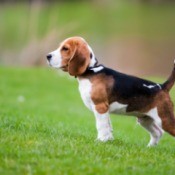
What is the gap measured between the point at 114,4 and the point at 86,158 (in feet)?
157

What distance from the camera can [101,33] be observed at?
114ft

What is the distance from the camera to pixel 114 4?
176 feet

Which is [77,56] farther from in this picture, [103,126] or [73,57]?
[103,126]

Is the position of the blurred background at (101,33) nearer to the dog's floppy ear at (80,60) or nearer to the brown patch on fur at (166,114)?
the brown patch on fur at (166,114)

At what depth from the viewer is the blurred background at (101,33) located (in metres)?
27.2

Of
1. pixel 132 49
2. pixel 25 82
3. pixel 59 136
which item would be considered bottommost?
pixel 132 49

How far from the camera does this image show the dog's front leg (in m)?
8.34

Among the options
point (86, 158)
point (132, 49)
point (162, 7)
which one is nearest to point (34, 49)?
point (132, 49)

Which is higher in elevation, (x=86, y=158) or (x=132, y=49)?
(x=86, y=158)

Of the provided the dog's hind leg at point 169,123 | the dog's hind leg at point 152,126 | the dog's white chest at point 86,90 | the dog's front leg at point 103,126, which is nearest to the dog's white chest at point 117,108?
the dog's front leg at point 103,126

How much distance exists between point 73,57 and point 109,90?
0.72 metres

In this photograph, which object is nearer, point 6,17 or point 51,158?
point 51,158

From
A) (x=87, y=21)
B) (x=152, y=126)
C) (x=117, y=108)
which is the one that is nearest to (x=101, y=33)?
(x=87, y=21)

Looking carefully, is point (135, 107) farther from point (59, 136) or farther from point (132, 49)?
point (132, 49)
